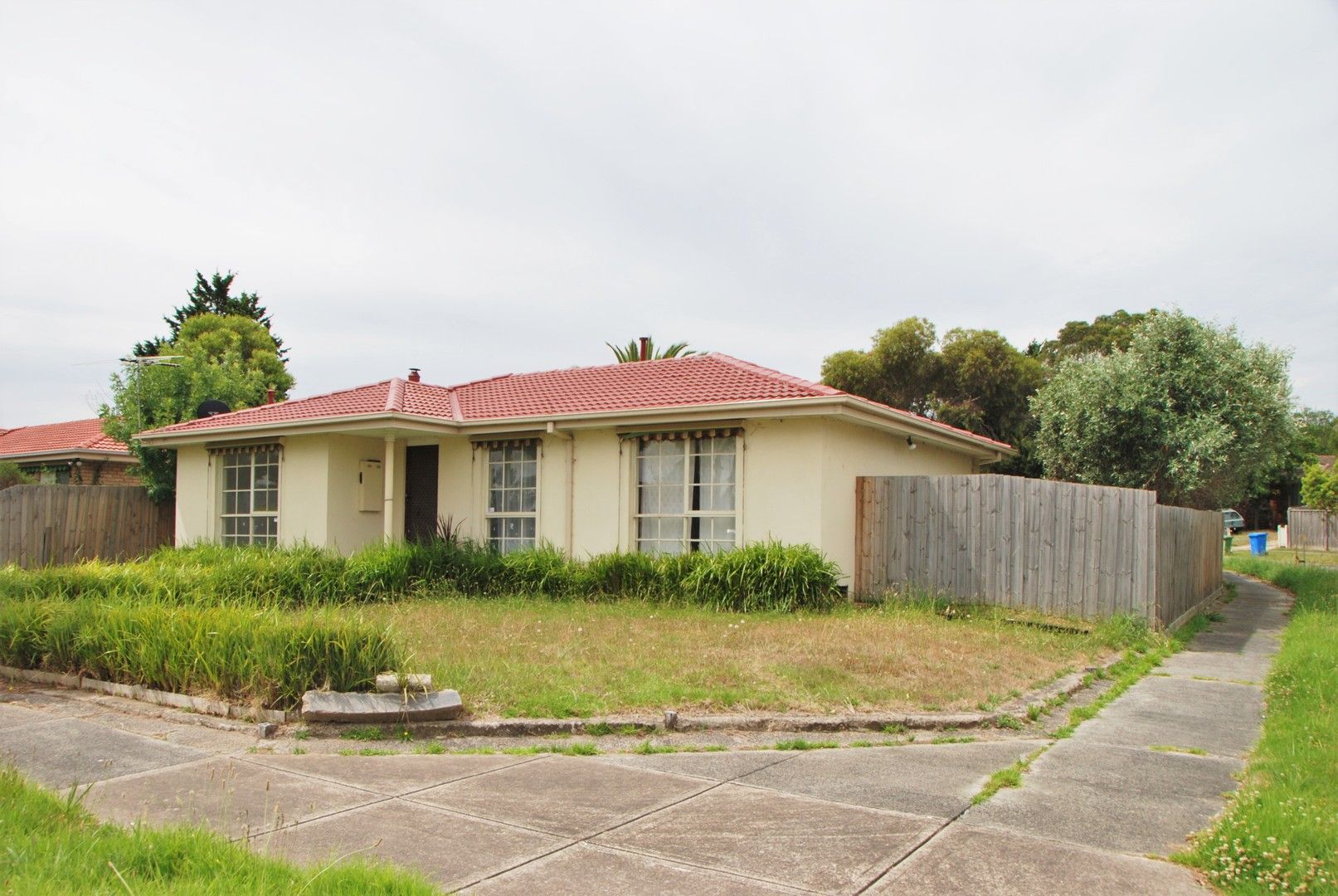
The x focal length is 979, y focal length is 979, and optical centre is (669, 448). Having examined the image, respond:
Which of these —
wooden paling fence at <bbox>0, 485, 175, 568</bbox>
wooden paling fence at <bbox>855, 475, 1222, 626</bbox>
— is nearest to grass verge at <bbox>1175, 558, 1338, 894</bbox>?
wooden paling fence at <bbox>855, 475, 1222, 626</bbox>

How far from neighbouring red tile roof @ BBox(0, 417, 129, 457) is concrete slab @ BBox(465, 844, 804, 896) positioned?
72.9 ft

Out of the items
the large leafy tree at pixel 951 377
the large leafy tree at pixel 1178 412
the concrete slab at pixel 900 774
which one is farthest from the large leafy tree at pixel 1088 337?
the concrete slab at pixel 900 774

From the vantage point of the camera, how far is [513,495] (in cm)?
1616

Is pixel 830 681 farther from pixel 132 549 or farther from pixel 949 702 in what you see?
pixel 132 549

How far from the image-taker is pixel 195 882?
3.62 meters

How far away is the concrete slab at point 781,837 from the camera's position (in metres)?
4.38

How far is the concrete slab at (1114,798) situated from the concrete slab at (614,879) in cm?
159

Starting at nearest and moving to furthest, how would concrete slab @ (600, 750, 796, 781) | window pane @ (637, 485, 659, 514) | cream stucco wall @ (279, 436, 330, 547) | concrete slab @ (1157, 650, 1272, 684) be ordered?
concrete slab @ (600, 750, 796, 781), concrete slab @ (1157, 650, 1272, 684), window pane @ (637, 485, 659, 514), cream stucco wall @ (279, 436, 330, 547)

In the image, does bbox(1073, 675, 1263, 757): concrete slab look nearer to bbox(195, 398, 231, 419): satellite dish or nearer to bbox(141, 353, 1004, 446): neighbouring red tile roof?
bbox(141, 353, 1004, 446): neighbouring red tile roof

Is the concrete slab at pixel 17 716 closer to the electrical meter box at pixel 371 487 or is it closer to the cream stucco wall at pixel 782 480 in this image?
the cream stucco wall at pixel 782 480

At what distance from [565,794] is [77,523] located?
57.1 feet

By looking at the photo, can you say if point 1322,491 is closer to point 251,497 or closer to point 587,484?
point 587,484

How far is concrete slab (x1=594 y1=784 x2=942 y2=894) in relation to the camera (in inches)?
173

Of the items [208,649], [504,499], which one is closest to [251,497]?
[504,499]
